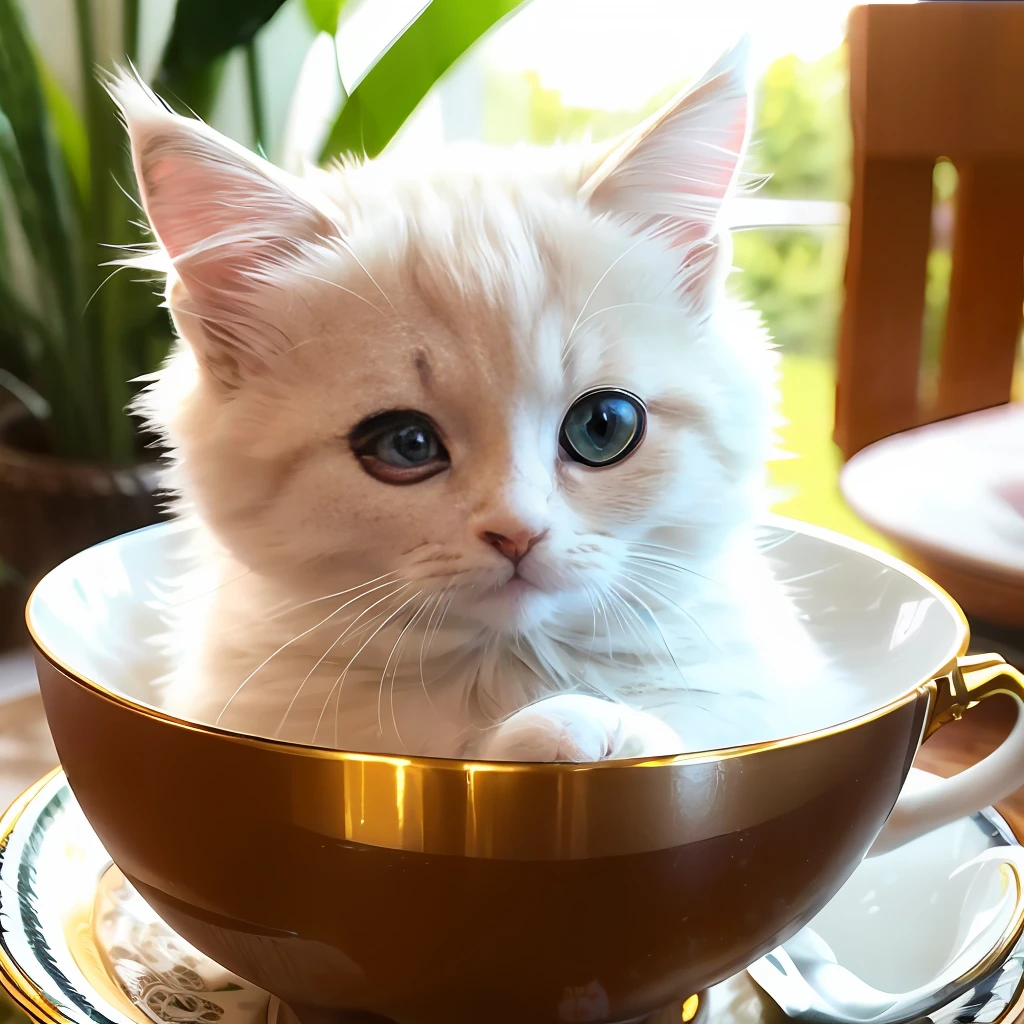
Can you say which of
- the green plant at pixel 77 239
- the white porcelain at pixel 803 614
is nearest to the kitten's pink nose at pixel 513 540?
the white porcelain at pixel 803 614

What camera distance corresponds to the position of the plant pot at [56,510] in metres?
1.03

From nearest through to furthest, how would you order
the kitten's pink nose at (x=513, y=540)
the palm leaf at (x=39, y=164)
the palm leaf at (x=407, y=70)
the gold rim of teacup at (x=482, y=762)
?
the gold rim of teacup at (x=482, y=762), the kitten's pink nose at (x=513, y=540), the palm leaf at (x=407, y=70), the palm leaf at (x=39, y=164)

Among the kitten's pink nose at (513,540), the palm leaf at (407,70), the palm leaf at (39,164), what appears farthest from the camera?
the palm leaf at (39,164)

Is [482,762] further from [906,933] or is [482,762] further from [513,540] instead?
[906,933]

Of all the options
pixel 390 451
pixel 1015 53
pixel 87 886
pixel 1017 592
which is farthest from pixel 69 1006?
pixel 1015 53

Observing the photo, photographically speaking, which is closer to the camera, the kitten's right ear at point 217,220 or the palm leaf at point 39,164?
the kitten's right ear at point 217,220

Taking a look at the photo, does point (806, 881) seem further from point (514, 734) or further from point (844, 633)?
point (844, 633)

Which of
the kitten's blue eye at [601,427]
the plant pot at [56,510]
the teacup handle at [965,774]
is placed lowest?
the plant pot at [56,510]

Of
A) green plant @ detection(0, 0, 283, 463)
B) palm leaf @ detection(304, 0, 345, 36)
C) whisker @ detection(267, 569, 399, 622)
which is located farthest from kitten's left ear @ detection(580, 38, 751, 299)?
green plant @ detection(0, 0, 283, 463)

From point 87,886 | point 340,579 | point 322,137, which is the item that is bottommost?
point 87,886

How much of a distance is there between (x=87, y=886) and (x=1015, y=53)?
4.00 ft

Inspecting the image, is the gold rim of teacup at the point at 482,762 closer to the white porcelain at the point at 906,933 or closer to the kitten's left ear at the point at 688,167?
the white porcelain at the point at 906,933

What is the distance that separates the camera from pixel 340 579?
1.71ft

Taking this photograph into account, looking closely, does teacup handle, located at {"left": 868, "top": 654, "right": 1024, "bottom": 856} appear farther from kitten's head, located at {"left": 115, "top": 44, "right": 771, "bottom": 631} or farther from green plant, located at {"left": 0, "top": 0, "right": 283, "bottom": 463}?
green plant, located at {"left": 0, "top": 0, "right": 283, "bottom": 463}
